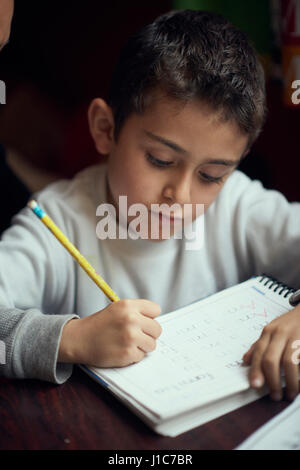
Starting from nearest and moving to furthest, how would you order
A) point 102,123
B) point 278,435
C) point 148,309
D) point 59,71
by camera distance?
point 278,435, point 148,309, point 102,123, point 59,71

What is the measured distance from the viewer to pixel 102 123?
0.79 metres

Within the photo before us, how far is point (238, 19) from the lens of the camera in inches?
42.3

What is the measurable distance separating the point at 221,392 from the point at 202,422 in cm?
4

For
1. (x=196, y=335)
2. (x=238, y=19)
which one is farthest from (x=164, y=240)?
(x=238, y=19)

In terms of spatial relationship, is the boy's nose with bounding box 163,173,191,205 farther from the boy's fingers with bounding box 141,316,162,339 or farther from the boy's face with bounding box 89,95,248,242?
the boy's fingers with bounding box 141,316,162,339

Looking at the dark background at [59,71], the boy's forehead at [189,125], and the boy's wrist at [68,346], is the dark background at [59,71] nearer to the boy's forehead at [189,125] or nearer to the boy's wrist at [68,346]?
the boy's forehead at [189,125]

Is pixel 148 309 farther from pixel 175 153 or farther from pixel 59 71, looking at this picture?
pixel 59 71

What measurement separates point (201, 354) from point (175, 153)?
28 centimetres

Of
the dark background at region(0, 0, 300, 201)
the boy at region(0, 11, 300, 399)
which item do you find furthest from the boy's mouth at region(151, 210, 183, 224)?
the dark background at region(0, 0, 300, 201)

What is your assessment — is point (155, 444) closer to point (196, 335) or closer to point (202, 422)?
point (202, 422)

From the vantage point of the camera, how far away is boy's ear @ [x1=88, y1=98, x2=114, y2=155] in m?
0.77

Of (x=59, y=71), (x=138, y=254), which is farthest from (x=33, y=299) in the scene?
(x=59, y=71)

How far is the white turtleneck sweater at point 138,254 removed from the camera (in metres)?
0.75

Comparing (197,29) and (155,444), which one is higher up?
(197,29)
